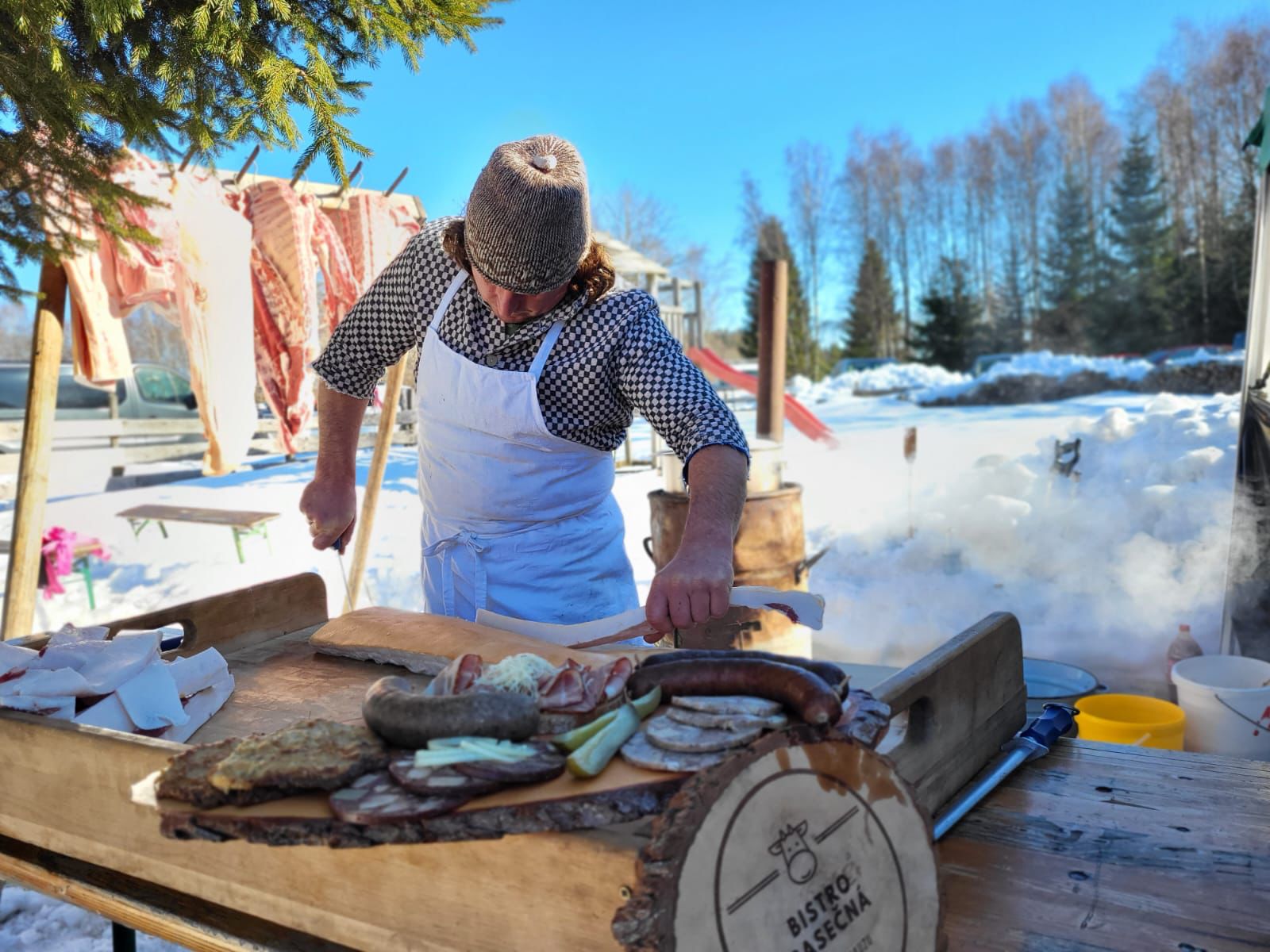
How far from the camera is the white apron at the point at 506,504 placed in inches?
92.3

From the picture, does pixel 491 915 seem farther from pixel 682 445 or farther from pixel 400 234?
pixel 400 234

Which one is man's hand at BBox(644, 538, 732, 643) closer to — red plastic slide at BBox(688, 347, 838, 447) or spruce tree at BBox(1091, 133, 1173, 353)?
red plastic slide at BBox(688, 347, 838, 447)

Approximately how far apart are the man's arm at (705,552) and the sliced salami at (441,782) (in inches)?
29.0

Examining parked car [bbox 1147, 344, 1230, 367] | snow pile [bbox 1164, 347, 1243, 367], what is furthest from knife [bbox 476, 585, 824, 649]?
parked car [bbox 1147, 344, 1230, 367]

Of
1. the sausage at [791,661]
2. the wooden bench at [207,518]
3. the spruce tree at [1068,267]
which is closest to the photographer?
the sausage at [791,661]

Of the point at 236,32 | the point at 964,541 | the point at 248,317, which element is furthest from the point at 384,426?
the point at 964,541

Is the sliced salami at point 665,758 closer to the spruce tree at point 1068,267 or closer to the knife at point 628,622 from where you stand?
the knife at point 628,622

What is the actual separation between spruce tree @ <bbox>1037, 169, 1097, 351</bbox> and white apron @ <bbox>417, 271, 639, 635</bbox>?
30292 millimetres

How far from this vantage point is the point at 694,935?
81 cm

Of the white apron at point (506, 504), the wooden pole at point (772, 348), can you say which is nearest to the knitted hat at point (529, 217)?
the white apron at point (506, 504)

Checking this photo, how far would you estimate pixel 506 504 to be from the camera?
2406 mm

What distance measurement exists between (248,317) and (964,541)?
6.38m

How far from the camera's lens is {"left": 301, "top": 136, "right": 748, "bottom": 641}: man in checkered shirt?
1.90 meters

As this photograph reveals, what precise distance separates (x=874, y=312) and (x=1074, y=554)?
29.3 metres
